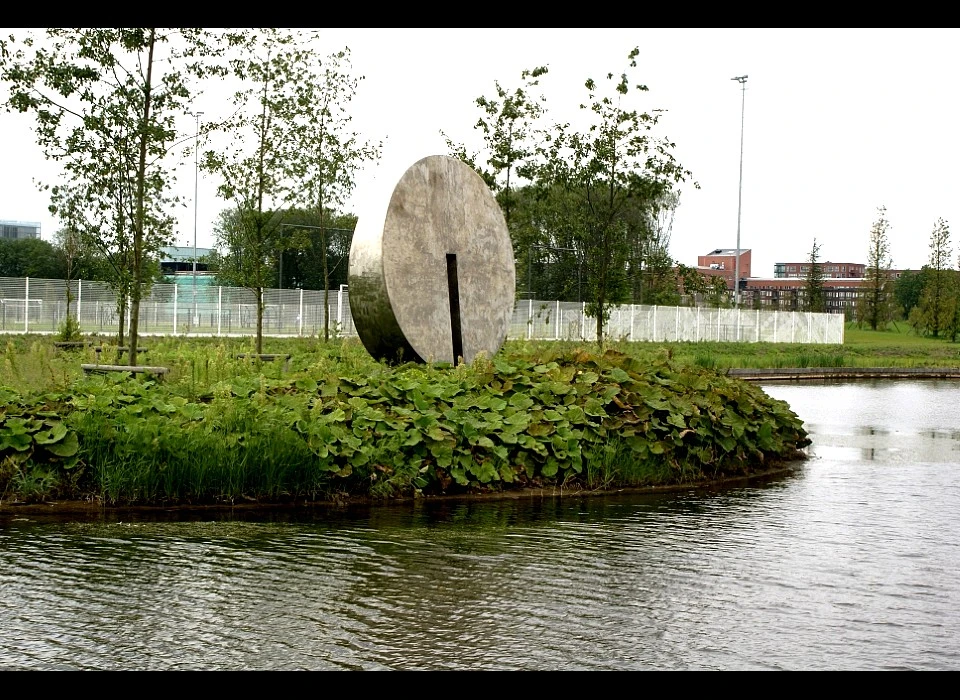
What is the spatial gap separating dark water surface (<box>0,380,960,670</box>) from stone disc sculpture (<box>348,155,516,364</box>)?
4186 millimetres

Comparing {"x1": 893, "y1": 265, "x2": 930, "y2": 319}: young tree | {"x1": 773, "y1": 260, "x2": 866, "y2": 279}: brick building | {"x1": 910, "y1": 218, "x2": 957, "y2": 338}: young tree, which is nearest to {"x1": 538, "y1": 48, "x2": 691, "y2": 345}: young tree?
{"x1": 910, "y1": 218, "x2": 957, "y2": 338}: young tree

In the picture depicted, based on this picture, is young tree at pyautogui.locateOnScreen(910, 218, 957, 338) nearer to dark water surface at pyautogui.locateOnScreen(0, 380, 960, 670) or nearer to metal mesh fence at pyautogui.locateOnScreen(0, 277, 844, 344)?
metal mesh fence at pyautogui.locateOnScreen(0, 277, 844, 344)

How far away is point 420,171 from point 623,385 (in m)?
3.64

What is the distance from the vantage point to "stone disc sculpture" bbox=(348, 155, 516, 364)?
11.9 m

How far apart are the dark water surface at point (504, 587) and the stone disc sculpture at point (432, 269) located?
419 cm

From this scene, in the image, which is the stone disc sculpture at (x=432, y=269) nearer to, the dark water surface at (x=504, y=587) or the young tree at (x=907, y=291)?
the dark water surface at (x=504, y=587)

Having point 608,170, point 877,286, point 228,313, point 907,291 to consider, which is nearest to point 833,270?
point 907,291

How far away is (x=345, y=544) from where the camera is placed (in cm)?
659

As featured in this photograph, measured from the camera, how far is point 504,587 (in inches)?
219

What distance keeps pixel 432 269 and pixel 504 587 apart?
7197mm

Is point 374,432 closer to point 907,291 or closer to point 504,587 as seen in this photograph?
point 504,587

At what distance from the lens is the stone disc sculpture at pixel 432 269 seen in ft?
39.2

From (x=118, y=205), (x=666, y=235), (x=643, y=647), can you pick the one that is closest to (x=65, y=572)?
(x=643, y=647)

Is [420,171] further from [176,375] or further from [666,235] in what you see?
[666,235]
